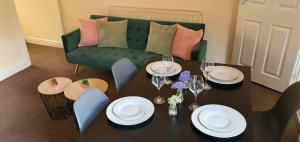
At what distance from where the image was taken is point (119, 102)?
4.62 feet

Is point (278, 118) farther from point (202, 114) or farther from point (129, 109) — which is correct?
point (129, 109)

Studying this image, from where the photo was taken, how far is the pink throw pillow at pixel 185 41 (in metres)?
2.79

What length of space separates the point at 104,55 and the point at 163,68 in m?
A: 1.40

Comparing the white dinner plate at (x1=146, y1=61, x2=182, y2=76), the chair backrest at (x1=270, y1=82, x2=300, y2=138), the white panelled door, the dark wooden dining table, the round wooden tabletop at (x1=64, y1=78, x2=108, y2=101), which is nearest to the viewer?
the dark wooden dining table

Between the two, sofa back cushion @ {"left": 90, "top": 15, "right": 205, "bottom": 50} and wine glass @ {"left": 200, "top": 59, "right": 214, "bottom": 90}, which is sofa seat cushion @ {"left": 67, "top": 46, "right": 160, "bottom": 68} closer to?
sofa back cushion @ {"left": 90, "top": 15, "right": 205, "bottom": 50}

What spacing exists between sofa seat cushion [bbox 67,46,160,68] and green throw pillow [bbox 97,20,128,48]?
9 cm

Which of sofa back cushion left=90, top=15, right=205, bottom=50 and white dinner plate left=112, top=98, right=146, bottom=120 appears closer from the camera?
white dinner plate left=112, top=98, right=146, bottom=120

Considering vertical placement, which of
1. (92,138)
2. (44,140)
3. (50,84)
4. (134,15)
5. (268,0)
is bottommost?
(44,140)

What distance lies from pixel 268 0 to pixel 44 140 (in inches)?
105

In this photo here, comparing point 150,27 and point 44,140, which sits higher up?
point 150,27

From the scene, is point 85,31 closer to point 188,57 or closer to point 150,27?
point 150,27

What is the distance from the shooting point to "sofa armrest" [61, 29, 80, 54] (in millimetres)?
3135

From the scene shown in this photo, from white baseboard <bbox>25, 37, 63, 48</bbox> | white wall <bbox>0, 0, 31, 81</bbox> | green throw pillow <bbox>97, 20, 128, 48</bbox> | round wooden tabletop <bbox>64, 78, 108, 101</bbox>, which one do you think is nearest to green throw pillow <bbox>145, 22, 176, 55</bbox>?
green throw pillow <bbox>97, 20, 128, 48</bbox>

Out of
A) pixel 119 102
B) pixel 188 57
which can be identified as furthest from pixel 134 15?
pixel 119 102
